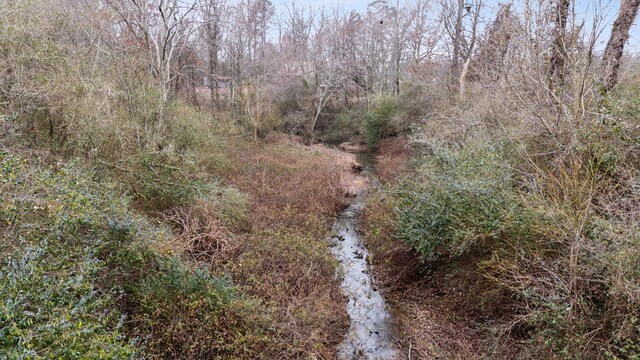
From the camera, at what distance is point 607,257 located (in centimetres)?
425

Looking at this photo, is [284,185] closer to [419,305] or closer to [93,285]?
[419,305]

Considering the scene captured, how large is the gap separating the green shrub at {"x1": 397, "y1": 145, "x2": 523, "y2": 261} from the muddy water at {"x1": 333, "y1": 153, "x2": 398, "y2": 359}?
138cm

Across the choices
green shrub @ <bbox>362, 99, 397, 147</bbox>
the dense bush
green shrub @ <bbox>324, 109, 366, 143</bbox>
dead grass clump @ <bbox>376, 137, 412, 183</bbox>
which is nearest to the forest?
the dense bush

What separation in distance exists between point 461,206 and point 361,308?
2.89 m

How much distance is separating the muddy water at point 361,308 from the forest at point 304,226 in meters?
0.05

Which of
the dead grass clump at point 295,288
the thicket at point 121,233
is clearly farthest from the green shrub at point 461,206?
the thicket at point 121,233

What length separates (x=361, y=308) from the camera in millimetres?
7141

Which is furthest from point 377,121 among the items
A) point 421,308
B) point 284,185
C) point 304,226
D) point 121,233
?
point 121,233

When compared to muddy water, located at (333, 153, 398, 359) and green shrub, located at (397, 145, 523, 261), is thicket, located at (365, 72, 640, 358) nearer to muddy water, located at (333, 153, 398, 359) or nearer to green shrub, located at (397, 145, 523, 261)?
green shrub, located at (397, 145, 523, 261)

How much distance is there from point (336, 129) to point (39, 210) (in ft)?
86.4

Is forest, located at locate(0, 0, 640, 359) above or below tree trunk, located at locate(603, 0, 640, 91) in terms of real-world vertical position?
below

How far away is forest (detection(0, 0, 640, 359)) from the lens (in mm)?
4035

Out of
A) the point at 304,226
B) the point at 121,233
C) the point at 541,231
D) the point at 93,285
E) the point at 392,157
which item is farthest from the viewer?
the point at 392,157

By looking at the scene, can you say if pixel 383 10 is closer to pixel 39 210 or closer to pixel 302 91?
pixel 302 91
